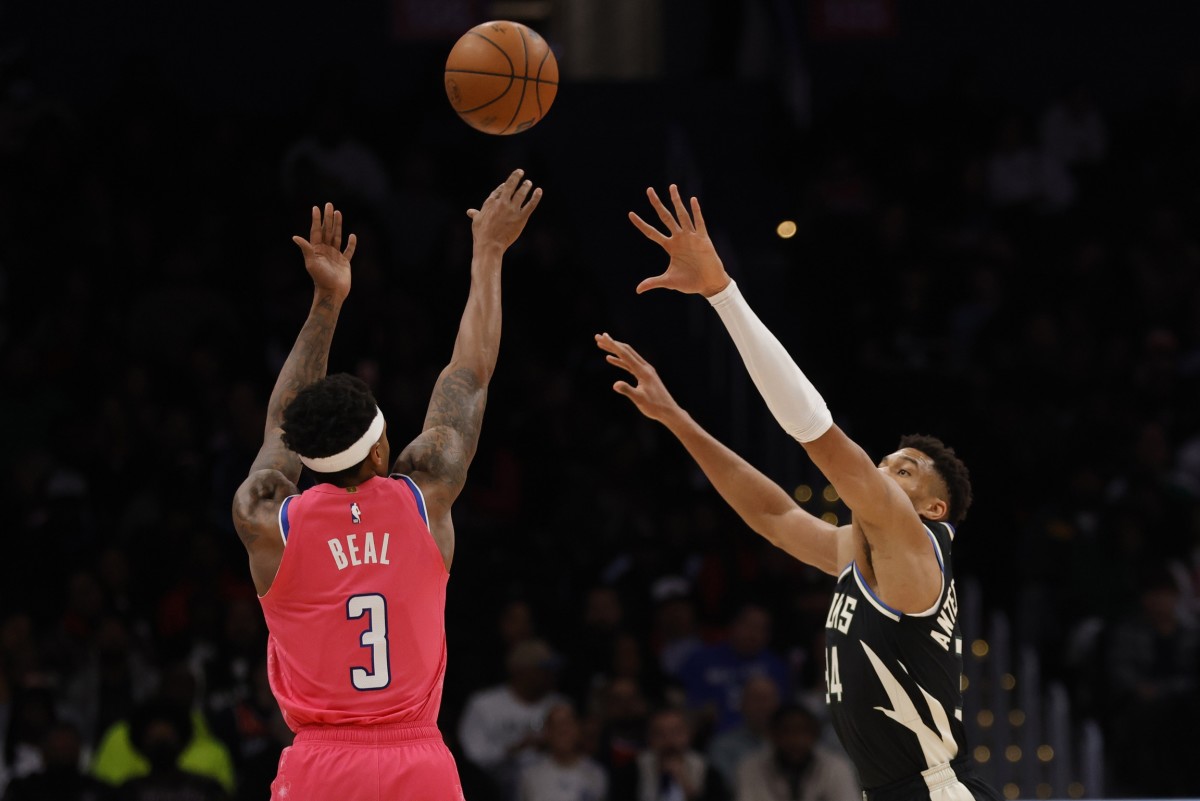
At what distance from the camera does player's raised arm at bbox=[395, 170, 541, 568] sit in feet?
16.8

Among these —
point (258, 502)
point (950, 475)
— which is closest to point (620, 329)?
point (950, 475)

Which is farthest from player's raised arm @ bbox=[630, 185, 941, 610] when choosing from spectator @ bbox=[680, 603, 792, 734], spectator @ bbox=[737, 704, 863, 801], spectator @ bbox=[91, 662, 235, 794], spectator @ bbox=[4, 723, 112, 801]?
spectator @ bbox=[680, 603, 792, 734]

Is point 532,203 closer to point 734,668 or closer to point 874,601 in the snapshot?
point 874,601

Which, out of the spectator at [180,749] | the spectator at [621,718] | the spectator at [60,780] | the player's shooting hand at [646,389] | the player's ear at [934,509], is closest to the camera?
the player's ear at [934,509]

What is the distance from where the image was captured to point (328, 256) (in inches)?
225

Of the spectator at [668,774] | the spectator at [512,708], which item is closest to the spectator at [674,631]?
the spectator at [512,708]

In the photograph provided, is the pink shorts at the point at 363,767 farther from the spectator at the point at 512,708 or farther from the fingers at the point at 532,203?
the spectator at the point at 512,708

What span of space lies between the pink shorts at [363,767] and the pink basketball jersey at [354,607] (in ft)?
0.13

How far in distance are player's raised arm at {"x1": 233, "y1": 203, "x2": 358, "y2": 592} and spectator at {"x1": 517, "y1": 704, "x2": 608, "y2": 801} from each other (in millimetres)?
4509

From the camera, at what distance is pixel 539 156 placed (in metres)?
14.4

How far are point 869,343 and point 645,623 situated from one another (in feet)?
9.91

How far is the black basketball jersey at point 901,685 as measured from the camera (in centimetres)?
532

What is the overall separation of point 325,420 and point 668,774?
5329 millimetres

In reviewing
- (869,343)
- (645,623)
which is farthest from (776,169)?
(645,623)
